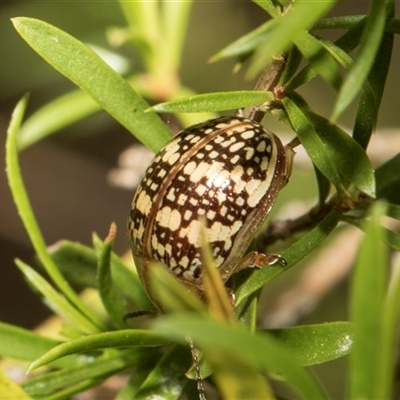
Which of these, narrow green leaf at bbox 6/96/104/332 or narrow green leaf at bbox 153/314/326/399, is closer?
narrow green leaf at bbox 153/314/326/399

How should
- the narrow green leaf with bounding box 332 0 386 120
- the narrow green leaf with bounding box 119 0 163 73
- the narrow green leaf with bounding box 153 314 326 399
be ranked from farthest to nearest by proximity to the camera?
1. the narrow green leaf with bounding box 119 0 163 73
2. the narrow green leaf with bounding box 332 0 386 120
3. the narrow green leaf with bounding box 153 314 326 399

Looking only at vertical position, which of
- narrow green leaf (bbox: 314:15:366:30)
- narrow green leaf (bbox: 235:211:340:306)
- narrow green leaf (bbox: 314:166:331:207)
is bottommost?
narrow green leaf (bbox: 235:211:340:306)

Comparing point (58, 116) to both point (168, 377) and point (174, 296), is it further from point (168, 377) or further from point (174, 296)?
point (174, 296)

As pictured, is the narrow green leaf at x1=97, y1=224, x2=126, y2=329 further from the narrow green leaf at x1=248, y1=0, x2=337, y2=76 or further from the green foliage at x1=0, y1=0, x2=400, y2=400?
the narrow green leaf at x1=248, y1=0, x2=337, y2=76

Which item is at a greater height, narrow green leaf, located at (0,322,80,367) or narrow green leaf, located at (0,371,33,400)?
narrow green leaf, located at (0,371,33,400)

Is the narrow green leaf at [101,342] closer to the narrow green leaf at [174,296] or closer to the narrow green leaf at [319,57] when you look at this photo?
the narrow green leaf at [174,296]

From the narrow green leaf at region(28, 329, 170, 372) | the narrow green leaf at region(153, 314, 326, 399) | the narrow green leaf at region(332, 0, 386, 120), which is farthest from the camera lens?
the narrow green leaf at region(28, 329, 170, 372)

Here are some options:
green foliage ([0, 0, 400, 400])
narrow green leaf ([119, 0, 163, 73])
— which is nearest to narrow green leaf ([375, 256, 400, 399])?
green foliage ([0, 0, 400, 400])
